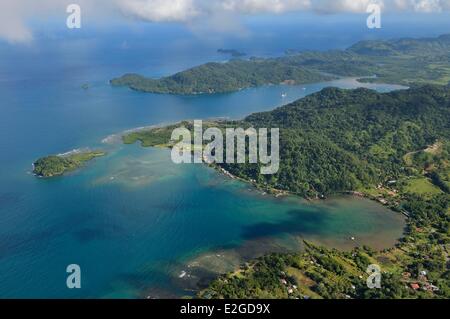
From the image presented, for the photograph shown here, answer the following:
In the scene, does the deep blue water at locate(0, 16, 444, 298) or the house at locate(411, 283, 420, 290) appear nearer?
the house at locate(411, 283, 420, 290)

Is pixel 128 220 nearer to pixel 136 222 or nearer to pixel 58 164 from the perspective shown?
pixel 136 222

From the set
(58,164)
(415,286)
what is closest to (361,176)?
(415,286)

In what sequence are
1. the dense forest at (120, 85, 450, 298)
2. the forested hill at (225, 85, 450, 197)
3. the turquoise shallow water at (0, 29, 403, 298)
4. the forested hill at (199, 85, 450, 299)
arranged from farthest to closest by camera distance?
1. the forested hill at (225, 85, 450, 197)
2. the turquoise shallow water at (0, 29, 403, 298)
3. the dense forest at (120, 85, 450, 298)
4. the forested hill at (199, 85, 450, 299)

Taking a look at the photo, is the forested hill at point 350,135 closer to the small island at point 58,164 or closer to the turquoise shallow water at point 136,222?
the turquoise shallow water at point 136,222

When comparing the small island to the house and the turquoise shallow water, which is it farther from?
the house

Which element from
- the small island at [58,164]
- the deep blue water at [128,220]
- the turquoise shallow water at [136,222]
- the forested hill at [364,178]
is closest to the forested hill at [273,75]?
the forested hill at [364,178]

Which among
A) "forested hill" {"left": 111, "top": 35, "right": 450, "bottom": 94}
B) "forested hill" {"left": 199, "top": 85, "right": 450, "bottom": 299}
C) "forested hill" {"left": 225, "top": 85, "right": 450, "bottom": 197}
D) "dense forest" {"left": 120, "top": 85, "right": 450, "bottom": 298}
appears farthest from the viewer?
"forested hill" {"left": 111, "top": 35, "right": 450, "bottom": 94}

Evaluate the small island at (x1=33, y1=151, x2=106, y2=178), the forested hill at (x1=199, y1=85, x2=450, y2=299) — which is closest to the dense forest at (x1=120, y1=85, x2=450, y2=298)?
the forested hill at (x1=199, y1=85, x2=450, y2=299)
